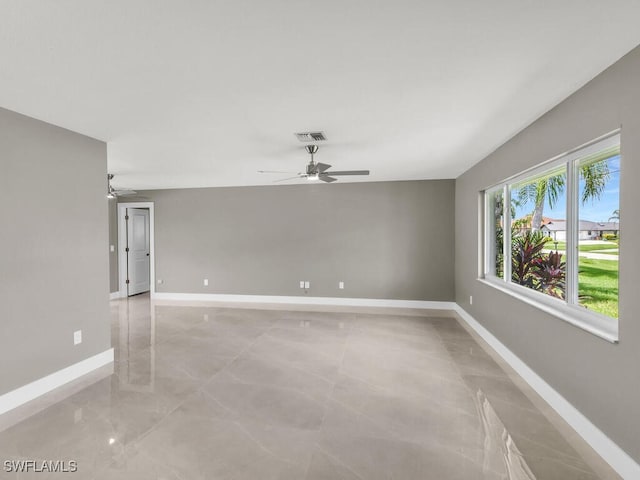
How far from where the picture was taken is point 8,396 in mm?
2496

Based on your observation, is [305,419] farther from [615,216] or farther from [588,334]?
[615,216]

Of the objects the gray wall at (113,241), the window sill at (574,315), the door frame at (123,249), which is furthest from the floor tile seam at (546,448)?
the gray wall at (113,241)

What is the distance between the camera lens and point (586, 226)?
7.69 feet

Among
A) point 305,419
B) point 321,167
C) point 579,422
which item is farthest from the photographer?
point 321,167

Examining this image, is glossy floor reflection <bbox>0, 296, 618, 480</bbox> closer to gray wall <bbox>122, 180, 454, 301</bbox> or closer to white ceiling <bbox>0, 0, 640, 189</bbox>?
gray wall <bbox>122, 180, 454, 301</bbox>

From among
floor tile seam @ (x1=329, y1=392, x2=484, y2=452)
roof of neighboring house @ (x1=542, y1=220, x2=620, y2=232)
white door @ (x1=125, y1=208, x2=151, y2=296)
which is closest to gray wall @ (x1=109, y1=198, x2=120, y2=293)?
white door @ (x1=125, y1=208, x2=151, y2=296)

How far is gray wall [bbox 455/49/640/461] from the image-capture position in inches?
67.9

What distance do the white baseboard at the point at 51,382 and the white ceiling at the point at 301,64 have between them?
2238mm

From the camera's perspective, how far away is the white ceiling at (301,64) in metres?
1.43

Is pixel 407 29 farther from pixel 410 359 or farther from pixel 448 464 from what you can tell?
pixel 410 359

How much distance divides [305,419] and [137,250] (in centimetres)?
651

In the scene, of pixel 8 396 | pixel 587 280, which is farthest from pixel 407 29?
pixel 8 396

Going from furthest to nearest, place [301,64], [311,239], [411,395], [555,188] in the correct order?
1. [311,239]
2. [555,188]
3. [411,395]
4. [301,64]

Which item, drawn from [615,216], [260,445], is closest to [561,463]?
[615,216]
